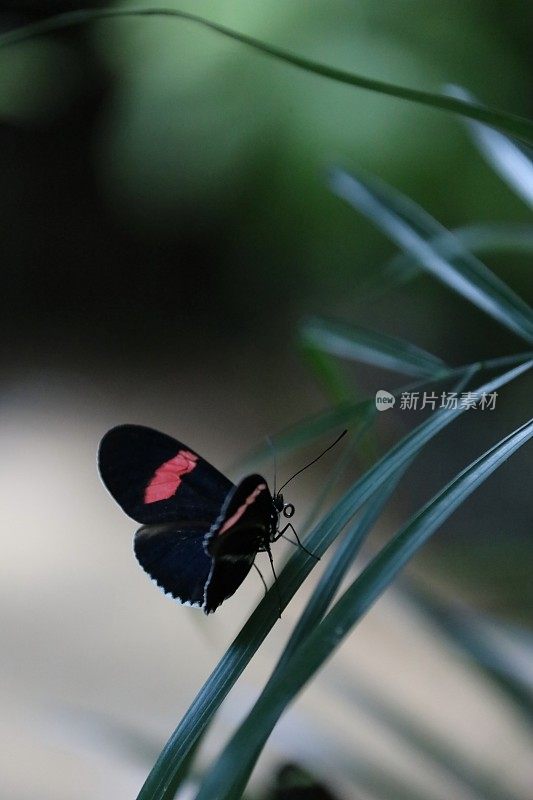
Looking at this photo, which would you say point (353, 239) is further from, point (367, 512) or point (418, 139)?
point (367, 512)

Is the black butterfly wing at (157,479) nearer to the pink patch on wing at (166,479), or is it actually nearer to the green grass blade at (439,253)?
the pink patch on wing at (166,479)

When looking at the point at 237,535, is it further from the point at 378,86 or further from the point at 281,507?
the point at 378,86

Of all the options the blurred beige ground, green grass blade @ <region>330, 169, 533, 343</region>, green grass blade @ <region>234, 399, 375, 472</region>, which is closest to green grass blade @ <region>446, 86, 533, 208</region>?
green grass blade @ <region>330, 169, 533, 343</region>

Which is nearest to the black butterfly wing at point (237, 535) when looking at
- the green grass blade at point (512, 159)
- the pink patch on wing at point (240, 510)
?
the pink patch on wing at point (240, 510)

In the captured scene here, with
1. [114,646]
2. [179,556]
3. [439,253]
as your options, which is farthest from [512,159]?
[114,646]

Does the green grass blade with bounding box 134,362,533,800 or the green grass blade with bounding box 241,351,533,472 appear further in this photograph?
the green grass blade with bounding box 241,351,533,472

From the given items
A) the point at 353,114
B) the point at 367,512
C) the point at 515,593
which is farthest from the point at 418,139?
the point at 367,512

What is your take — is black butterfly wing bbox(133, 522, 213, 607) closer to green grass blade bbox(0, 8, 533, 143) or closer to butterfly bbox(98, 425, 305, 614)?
butterfly bbox(98, 425, 305, 614)
